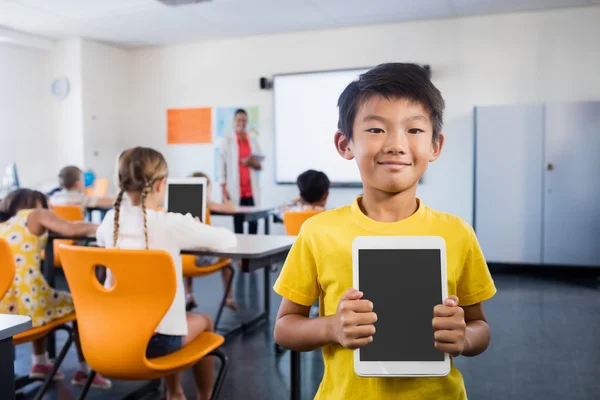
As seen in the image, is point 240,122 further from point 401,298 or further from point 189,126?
point 401,298

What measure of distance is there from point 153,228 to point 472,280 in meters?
1.37

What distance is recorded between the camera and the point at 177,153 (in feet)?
22.8

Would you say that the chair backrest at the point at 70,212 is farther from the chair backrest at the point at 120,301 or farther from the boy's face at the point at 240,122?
the chair backrest at the point at 120,301

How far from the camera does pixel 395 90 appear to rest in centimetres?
88

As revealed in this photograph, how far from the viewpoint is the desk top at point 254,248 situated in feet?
7.07

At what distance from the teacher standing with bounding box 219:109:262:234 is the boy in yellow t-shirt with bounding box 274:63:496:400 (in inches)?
160

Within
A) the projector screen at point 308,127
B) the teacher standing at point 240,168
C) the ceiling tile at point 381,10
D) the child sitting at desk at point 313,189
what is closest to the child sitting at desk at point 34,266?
the child sitting at desk at point 313,189

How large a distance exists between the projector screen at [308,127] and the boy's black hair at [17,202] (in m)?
3.86

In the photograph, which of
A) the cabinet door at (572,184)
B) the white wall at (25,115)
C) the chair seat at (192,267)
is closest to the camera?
the chair seat at (192,267)

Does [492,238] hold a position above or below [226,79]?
below

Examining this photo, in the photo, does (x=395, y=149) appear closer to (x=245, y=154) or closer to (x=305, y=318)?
(x=305, y=318)

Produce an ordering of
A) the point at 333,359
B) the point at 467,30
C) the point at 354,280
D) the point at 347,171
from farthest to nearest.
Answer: the point at 347,171
the point at 467,30
the point at 333,359
the point at 354,280

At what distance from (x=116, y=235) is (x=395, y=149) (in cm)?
144

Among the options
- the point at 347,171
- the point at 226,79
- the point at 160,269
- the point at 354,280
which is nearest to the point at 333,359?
the point at 354,280
